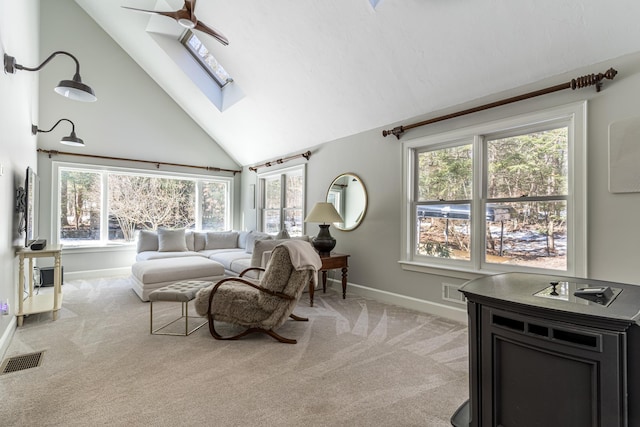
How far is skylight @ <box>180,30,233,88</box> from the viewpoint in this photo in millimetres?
5229

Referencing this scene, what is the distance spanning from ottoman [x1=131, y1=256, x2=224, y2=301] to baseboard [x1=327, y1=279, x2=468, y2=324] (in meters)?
1.89

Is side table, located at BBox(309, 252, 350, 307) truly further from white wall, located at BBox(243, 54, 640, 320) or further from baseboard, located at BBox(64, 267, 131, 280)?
baseboard, located at BBox(64, 267, 131, 280)

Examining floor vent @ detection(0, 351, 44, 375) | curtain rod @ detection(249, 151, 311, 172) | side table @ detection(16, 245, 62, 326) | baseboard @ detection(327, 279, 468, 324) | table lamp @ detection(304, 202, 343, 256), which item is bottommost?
floor vent @ detection(0, 351, 44, 375)

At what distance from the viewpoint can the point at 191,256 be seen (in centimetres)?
530

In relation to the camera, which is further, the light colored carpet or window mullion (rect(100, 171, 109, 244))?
window mullion (rect(100, 171, 109, 244))

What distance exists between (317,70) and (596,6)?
2669 mm

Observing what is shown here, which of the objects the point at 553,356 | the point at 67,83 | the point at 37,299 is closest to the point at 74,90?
the point at 67,83

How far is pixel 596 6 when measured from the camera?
222cm

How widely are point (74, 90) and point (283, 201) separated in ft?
12.7

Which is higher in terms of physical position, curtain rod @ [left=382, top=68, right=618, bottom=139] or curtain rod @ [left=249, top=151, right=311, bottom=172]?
curtain rod @ [left=382, top=68, right=618, bottom=139]

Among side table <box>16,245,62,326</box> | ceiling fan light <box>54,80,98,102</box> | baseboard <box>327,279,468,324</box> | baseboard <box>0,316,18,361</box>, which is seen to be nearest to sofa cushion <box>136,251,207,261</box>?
side table <box>16,245,62,326</box>

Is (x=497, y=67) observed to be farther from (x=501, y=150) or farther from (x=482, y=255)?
(x=482, y=255)

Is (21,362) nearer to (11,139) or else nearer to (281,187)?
(11,139)

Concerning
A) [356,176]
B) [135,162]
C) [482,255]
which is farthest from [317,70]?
[135,162]
